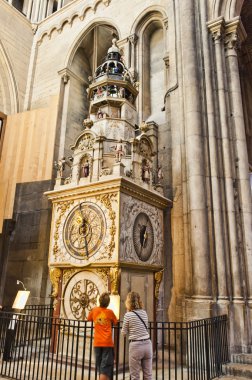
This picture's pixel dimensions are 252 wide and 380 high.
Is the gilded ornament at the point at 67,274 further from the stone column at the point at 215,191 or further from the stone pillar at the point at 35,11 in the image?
the stone pillar at the point at 35,11

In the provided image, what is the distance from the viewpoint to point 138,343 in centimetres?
386

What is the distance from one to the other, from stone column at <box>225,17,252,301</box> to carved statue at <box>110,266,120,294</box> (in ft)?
9.24

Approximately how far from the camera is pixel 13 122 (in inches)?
407

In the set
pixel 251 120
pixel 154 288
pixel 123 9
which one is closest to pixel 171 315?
pixel 154 288

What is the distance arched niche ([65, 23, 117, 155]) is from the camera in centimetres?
1232

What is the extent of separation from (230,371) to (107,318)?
2679 millimetres

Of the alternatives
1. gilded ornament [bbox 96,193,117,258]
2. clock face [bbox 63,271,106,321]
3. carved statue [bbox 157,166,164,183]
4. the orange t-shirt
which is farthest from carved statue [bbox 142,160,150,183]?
the orange t-shirt

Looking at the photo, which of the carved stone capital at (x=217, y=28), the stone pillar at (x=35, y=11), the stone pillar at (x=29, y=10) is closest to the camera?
the carved stone capital at (x=217, y=28)

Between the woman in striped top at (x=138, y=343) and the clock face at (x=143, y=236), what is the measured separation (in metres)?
2.36

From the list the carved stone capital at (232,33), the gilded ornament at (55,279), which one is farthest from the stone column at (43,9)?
the gilded ornament at (55,279)

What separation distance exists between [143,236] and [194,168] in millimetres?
1969

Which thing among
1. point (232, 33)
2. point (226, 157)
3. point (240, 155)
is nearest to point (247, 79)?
point (232, 33)

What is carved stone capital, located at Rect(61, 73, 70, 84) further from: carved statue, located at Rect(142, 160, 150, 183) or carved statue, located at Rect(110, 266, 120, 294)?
carved statue, located at Rect(110, 266, 120, 294)

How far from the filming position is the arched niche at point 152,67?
33.1ft
